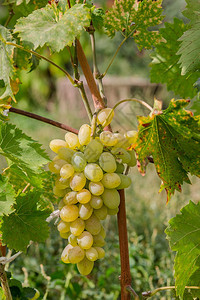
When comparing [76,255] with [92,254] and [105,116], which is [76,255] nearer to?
[92,254]

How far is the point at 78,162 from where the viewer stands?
1.86 ft

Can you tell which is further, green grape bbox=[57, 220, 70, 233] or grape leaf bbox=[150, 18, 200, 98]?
grape leaf bbox=[150, 18, 200, 98]

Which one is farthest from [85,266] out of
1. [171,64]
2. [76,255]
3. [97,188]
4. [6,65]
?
[171,64]

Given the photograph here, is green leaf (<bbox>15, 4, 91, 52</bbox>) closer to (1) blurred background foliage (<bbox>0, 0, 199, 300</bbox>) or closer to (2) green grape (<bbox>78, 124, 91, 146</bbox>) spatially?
→ (2) green grape (<bbox>78, 124, 91, 146</bbox>)

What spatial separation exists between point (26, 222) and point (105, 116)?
9.7 inches

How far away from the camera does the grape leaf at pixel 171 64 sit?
30.5 inches

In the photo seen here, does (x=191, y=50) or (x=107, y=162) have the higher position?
(x=191, y=50)

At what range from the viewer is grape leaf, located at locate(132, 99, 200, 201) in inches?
20.1

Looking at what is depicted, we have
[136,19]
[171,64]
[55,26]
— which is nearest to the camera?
[55,26]

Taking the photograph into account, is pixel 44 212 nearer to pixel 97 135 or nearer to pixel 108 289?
pixel 97 135

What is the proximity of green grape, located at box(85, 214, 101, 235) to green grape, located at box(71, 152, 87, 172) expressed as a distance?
8cm

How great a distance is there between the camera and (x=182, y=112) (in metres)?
0.50

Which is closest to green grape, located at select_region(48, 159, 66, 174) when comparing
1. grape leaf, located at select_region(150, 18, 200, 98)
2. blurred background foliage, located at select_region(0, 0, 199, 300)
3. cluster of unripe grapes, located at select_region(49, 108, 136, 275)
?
cluster of unripe grapes, located at select_region(49, 108, 136, 275)

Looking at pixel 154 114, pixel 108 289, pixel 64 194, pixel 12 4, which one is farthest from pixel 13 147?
pixel 108 289
